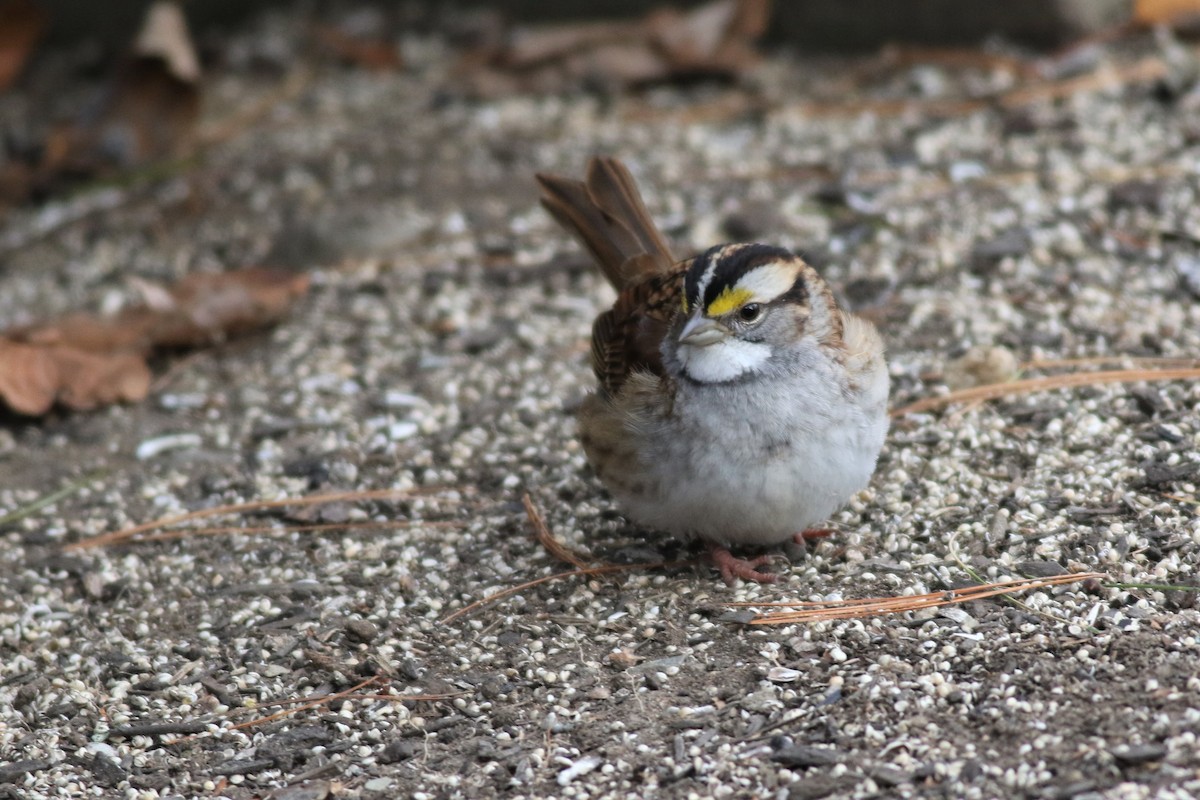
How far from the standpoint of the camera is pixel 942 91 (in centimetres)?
702

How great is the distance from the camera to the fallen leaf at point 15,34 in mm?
7266

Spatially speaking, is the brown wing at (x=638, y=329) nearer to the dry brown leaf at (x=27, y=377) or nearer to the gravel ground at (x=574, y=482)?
the gravel ground at (x=574, y=482)

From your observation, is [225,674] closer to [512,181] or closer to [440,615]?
[440,615]

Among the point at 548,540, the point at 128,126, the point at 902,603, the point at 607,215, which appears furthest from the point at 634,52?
the point at 902,603

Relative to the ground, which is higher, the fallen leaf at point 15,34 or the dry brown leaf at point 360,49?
the fallen leaf at point 15,34

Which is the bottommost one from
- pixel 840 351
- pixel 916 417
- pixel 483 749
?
pixel 483 749

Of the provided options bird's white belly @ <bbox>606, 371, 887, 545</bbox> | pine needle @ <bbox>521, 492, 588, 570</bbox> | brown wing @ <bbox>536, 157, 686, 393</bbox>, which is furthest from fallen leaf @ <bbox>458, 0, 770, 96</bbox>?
bird's white belly @ <bbox>606, 371, 887, 545</bbox>

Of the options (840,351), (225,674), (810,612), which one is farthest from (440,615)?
(840,351)

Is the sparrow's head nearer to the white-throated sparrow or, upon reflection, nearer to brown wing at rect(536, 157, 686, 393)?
the white-throated sparrow

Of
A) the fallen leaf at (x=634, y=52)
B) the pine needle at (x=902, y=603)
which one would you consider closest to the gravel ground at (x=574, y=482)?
the pine needle at (x=902, y=603)

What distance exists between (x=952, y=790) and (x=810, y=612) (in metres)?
0.77

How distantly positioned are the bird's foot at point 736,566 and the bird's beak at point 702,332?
2.04ft

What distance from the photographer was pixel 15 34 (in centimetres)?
732

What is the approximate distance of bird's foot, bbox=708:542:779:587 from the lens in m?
4.05
